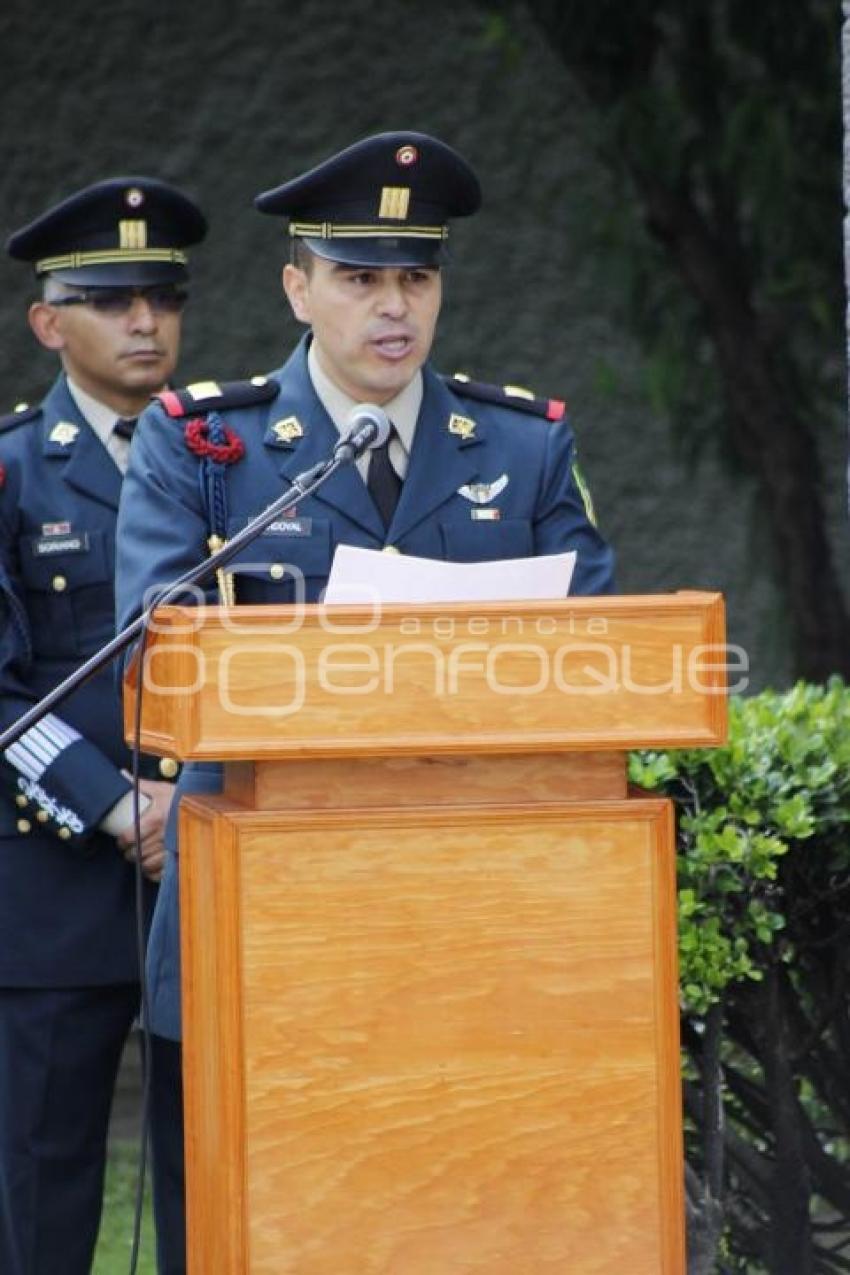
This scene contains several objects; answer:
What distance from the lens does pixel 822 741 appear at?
3807 mm

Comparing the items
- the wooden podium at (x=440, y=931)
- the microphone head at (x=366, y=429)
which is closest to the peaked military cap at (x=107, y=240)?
the microphone head at (x=366, y=429)

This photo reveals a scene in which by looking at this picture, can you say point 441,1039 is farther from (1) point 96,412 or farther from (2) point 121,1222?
(2) point 121,1222

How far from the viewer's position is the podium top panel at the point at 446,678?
2.71m

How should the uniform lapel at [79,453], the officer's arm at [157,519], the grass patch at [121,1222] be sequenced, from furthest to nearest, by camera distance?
Answer: the grass patch at [121,1222]
the uniform lapel at [79,453]
the officer's arm at [157,519]

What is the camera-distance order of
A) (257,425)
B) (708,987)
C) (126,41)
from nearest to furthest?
(257,425), (708,987), (126,41)

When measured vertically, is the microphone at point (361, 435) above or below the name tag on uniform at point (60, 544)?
above

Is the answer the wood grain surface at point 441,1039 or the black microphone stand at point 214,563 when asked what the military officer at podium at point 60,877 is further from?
the wood grain surface at point 441,1039

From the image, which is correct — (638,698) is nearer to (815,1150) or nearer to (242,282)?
(815,1150)

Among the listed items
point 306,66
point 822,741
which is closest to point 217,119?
point 306,66

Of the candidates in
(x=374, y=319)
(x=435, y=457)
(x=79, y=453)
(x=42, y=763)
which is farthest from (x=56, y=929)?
(x=374, y=319)

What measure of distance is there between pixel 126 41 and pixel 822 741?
318 centimetres

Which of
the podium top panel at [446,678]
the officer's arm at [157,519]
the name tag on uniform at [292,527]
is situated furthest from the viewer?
the name tag on uniform at [292,527]

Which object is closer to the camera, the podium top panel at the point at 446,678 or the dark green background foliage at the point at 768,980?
the podium top panel at the point at 446,678

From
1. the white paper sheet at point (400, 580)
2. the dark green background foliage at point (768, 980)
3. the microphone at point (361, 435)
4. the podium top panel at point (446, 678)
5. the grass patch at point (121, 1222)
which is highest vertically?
the microphone at point (361, 435)
